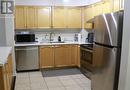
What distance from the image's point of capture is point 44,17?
214 inches

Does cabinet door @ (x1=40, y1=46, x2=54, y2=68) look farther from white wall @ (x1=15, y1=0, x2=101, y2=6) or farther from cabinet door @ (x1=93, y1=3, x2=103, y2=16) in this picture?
cabinet door @ (x1=93, y1=3, x2=103, y2=16)

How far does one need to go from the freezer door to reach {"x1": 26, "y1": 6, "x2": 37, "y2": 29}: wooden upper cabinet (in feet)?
9.43

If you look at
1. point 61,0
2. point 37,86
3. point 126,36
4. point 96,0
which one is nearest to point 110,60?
point 126,36

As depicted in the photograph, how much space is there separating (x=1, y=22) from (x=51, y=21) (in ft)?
5.80

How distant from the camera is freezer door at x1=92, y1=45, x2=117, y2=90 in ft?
8.41

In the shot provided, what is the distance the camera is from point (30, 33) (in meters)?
Answer: 5.59

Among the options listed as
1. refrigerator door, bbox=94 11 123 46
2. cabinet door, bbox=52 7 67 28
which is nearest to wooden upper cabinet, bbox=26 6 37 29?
cabinet door, bbox=52 7 67 28

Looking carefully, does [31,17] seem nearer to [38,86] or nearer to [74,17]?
[74,17]

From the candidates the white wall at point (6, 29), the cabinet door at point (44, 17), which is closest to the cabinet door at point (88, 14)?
the cabinet door at point (44, 17)

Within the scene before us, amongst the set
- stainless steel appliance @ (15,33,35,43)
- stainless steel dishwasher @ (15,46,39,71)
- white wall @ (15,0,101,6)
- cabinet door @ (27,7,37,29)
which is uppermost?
white wall @ (15,0,101,6)

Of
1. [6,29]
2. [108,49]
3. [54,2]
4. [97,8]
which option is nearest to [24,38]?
[6,29]

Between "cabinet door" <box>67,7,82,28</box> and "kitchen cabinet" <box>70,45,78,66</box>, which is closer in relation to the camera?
"kitchen cabinet" <box>70,45,78,66</box>

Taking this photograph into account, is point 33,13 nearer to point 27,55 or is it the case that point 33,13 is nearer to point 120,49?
point 27,55

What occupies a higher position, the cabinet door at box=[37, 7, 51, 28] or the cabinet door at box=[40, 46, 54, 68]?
the cabinet door at box=[37, 7, 51, 28]
